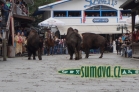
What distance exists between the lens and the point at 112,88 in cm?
1077

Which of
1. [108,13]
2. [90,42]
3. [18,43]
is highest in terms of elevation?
[108,13]

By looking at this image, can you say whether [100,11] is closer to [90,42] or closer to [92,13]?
[92,13]

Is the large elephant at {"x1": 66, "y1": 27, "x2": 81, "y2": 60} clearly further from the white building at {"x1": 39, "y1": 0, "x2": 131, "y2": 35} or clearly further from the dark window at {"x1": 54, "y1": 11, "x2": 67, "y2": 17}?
the dark window at {"x1": 54, "y1": 11, "x2": 67, "y2": 17}

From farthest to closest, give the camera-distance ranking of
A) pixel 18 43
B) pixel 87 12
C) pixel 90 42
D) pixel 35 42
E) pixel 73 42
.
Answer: pixel 87 12
pixel 18 43
pixel 90 42
pixel 35 42
pixel 73 42

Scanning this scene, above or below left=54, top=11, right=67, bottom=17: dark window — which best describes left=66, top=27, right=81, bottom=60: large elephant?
below

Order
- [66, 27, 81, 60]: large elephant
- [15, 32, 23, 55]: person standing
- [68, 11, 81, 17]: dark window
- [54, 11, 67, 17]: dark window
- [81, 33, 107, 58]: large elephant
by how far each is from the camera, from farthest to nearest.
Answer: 1. [68, 11, 81, 17]: dark window
2. [54, 11, 67, 17]: dark window
3. [15, 32, 23, 55]: person standing
4. [81, 33, 107, 58]: large elephant
5. [66, 27, 81, 60]: large elephant

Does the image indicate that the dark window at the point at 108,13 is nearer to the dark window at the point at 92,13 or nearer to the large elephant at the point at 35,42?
the dark window at the point at 92,13

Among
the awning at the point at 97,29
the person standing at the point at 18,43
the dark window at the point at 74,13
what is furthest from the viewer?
the dark window at the point at 74,13

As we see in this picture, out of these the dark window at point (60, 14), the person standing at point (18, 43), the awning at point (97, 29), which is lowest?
the person standing at point (18, 43)

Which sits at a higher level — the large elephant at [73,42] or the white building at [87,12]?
the white building at [87,12]

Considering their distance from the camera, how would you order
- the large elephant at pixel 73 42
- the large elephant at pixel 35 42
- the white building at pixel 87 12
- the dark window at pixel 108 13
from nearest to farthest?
the large elephant at pixel 73 42 → the large elephant at pixel 35 42 → the white building at pixel 87 12 → the dark window at pixel 108 13

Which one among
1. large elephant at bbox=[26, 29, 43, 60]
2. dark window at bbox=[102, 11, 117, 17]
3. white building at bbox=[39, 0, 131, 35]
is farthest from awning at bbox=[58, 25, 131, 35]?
large elephant at bbox=[26, 29, 43, 60]

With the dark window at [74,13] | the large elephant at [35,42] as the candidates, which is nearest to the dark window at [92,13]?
the dark window at [74,13]

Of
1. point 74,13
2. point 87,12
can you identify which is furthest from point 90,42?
point 87,12
